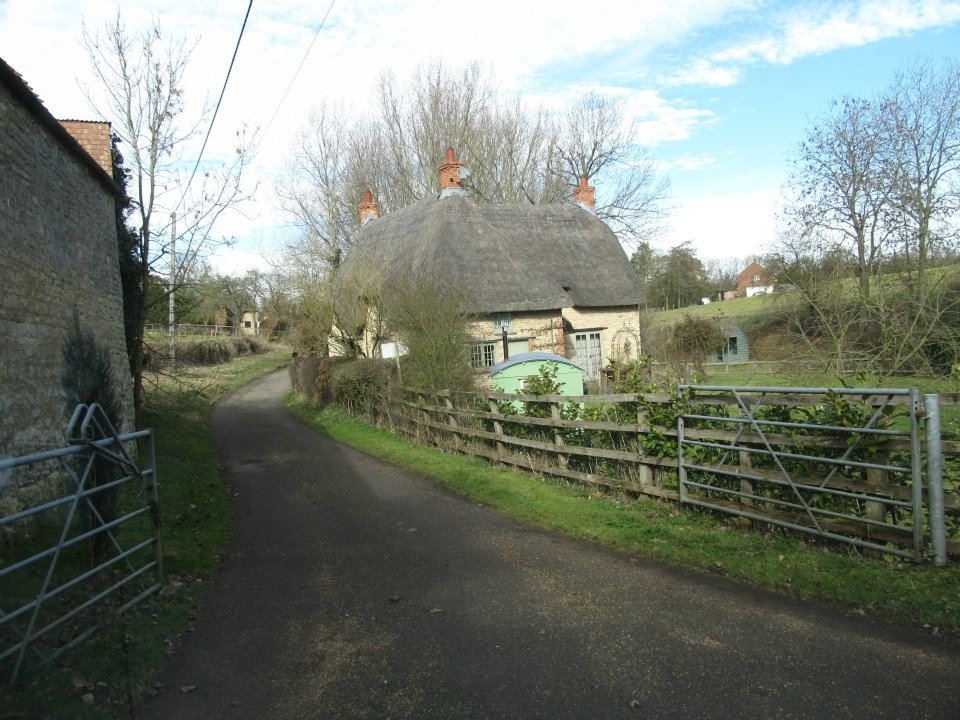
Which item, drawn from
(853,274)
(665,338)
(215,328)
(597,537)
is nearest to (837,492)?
(597,537)

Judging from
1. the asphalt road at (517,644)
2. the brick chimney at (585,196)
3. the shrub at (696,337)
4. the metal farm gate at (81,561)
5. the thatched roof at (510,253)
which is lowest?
the asphalt road at (517,644)

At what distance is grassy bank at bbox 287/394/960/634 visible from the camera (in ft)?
15.7

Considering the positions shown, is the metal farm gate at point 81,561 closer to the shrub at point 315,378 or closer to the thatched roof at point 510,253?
the shrub at point 315,378

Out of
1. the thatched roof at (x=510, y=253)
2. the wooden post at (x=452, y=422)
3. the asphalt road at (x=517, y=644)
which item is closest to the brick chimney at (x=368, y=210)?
the thatched roof at (x=510, y=253)

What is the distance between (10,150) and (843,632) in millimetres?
10153

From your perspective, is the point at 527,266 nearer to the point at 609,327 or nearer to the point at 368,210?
the point at 609,327

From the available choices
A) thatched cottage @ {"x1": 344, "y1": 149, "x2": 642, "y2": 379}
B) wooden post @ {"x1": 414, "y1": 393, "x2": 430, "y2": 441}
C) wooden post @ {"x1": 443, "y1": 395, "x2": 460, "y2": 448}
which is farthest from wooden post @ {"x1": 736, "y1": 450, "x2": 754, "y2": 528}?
thatched cottage @ {"x1": 344, "y1": 149, "x2": 642, "y2": 379}

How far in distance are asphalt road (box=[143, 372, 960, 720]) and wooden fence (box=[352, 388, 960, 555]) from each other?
139 cm

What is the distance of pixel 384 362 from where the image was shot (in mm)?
16750

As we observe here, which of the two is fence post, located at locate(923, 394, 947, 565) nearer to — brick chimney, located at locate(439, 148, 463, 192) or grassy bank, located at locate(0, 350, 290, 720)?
grassy bank, located at locate(0, 350, 290, 720)

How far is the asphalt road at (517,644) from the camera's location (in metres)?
3.71

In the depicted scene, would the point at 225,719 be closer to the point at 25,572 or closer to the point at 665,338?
the point at 25,572

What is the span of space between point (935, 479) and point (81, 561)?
285 inches

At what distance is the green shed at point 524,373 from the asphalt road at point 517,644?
24.8 feet
